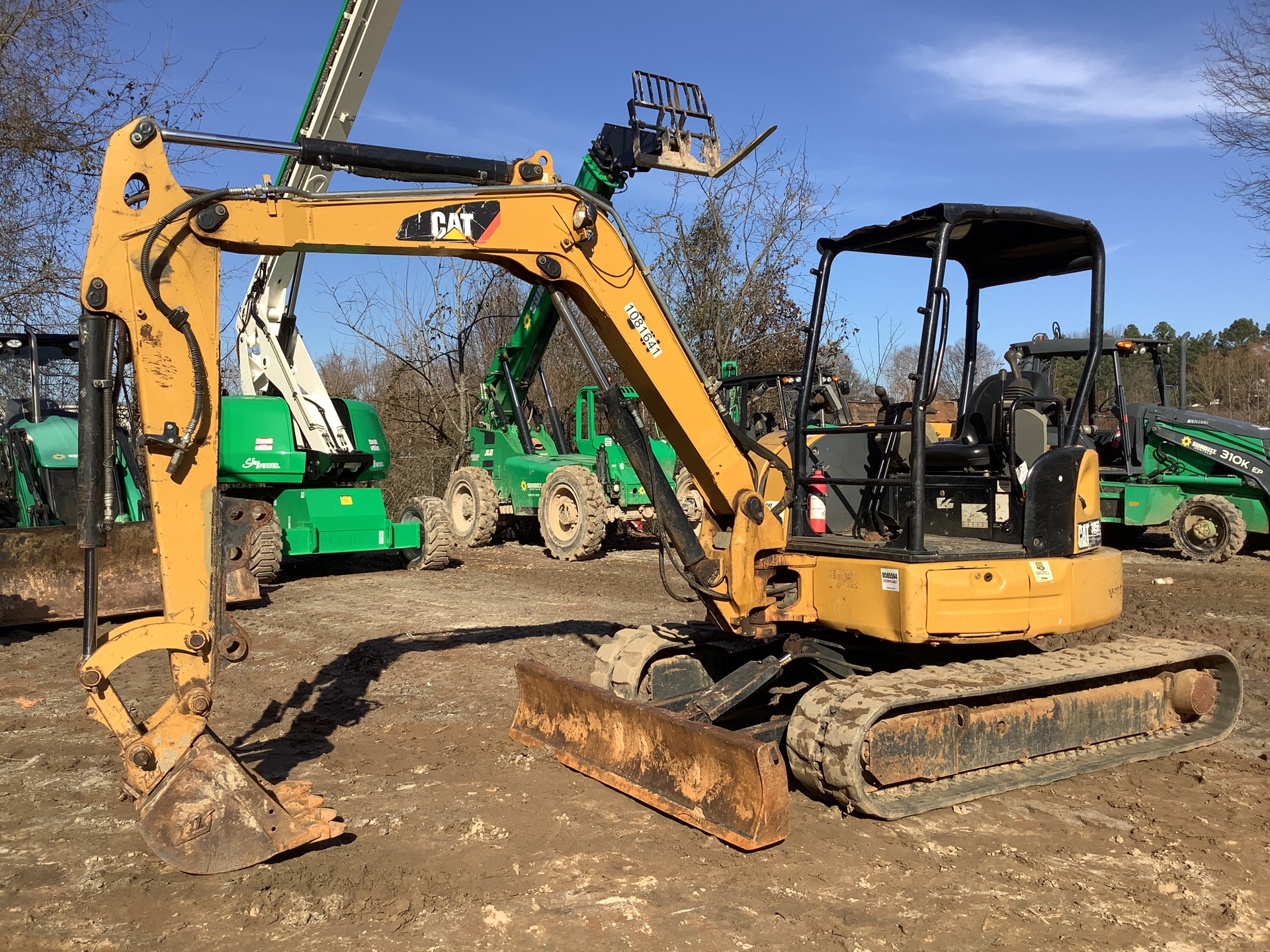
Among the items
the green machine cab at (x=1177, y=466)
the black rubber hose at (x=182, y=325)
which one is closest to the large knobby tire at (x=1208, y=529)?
the green machine cab at (x=1177, y=466)

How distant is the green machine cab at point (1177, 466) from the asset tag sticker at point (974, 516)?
7.72m

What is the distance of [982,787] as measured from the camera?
4848 mm

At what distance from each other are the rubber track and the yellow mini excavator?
17 mm

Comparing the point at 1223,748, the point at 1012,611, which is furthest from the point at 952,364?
the point at 1223,748

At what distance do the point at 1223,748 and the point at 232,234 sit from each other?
574cm

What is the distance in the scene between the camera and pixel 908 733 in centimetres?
470

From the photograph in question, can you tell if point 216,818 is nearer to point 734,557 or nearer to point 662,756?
point 662,756

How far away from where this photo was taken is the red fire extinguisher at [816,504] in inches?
222

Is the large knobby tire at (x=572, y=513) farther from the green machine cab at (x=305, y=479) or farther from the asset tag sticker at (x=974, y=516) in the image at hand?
the asset tag sticker at (x=974, y=516)

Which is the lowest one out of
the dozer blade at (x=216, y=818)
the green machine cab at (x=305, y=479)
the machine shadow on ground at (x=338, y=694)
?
the machine shadow on ground at (x=338, y=694)

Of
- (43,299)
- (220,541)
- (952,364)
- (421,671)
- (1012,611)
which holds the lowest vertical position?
(421,671)

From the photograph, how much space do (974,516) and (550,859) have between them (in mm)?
3046

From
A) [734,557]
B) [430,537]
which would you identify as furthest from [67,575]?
[734,557]

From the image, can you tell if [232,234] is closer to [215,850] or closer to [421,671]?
[215,850]
